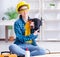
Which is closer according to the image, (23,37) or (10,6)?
(23,37)

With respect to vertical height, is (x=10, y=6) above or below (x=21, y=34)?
above

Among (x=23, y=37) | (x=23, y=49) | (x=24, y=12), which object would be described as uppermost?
(x=24, y=12)

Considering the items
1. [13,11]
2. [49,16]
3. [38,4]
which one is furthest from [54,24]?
[13,11]

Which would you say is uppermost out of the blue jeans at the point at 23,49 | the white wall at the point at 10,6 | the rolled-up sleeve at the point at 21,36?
the white wall at the point at 10,6

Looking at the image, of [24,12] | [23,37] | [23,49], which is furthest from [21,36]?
[24,12]

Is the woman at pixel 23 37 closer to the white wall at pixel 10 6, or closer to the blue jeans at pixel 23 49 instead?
the blue jeans at pixel 23 49

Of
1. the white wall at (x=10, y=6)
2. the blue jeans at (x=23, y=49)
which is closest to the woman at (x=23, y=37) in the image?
the blue jeans at (x=23, y=49)

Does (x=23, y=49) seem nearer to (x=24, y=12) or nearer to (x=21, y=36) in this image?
(x=21, y=36)

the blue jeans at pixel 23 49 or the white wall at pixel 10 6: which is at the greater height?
the white wall at pixel 10 6

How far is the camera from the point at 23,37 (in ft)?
9.76

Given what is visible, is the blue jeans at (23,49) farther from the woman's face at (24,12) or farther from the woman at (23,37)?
the woman's face at (24,12)

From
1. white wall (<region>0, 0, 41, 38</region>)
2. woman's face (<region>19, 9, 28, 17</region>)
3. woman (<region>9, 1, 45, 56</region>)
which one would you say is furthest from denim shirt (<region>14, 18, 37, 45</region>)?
white wall (<region>0, 0, 41, 38</region>)

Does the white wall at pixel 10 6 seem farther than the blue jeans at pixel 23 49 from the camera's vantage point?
Yes

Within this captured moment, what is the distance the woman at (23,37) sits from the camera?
9.77ft
